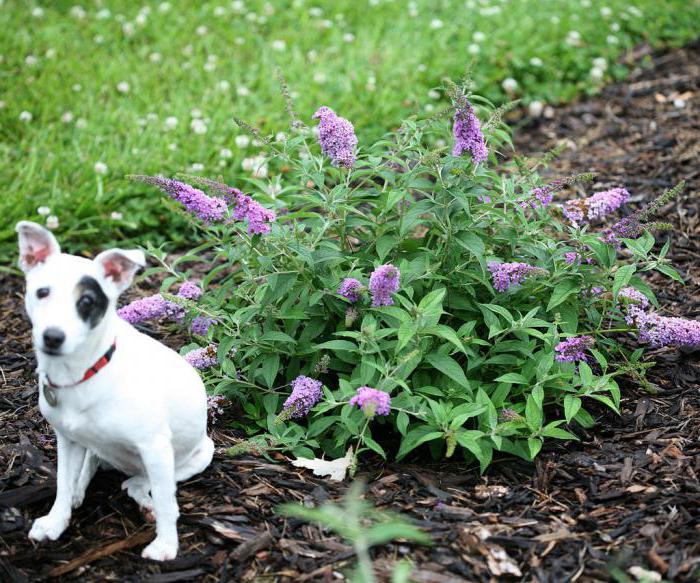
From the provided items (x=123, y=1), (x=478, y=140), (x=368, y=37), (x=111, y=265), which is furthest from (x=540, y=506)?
(x=123, y=1)

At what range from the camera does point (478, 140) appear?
329cm

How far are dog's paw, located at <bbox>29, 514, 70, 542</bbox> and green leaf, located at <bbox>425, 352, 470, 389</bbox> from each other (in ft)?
4.85

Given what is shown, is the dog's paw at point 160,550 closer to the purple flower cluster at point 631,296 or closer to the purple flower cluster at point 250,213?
the purple flower cluster at point 250,213

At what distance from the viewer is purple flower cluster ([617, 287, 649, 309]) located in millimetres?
3597

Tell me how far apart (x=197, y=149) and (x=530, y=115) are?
2.99 metres

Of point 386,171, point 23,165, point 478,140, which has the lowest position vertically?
point 23,165

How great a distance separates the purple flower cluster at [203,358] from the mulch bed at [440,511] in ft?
0.96

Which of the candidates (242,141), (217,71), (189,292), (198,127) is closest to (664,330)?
(189,292)

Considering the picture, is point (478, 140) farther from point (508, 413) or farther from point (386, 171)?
point (508, 413)

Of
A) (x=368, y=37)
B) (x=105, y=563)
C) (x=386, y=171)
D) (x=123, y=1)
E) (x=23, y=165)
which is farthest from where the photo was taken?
(x=123, y=1)

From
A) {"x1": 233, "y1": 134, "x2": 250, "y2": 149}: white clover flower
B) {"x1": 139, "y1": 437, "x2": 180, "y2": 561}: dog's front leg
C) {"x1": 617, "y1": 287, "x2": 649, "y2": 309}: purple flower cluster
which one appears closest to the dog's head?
{"x1": 139, "y1": 437, "x2": 180, "y2": 561}: dog's front leg

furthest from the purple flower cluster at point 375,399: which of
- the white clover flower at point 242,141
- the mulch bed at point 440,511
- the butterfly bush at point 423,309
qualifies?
the white clover flower at point 242,141

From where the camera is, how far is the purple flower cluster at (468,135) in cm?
323

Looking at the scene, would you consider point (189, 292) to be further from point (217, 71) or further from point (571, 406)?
point (217, 71)
